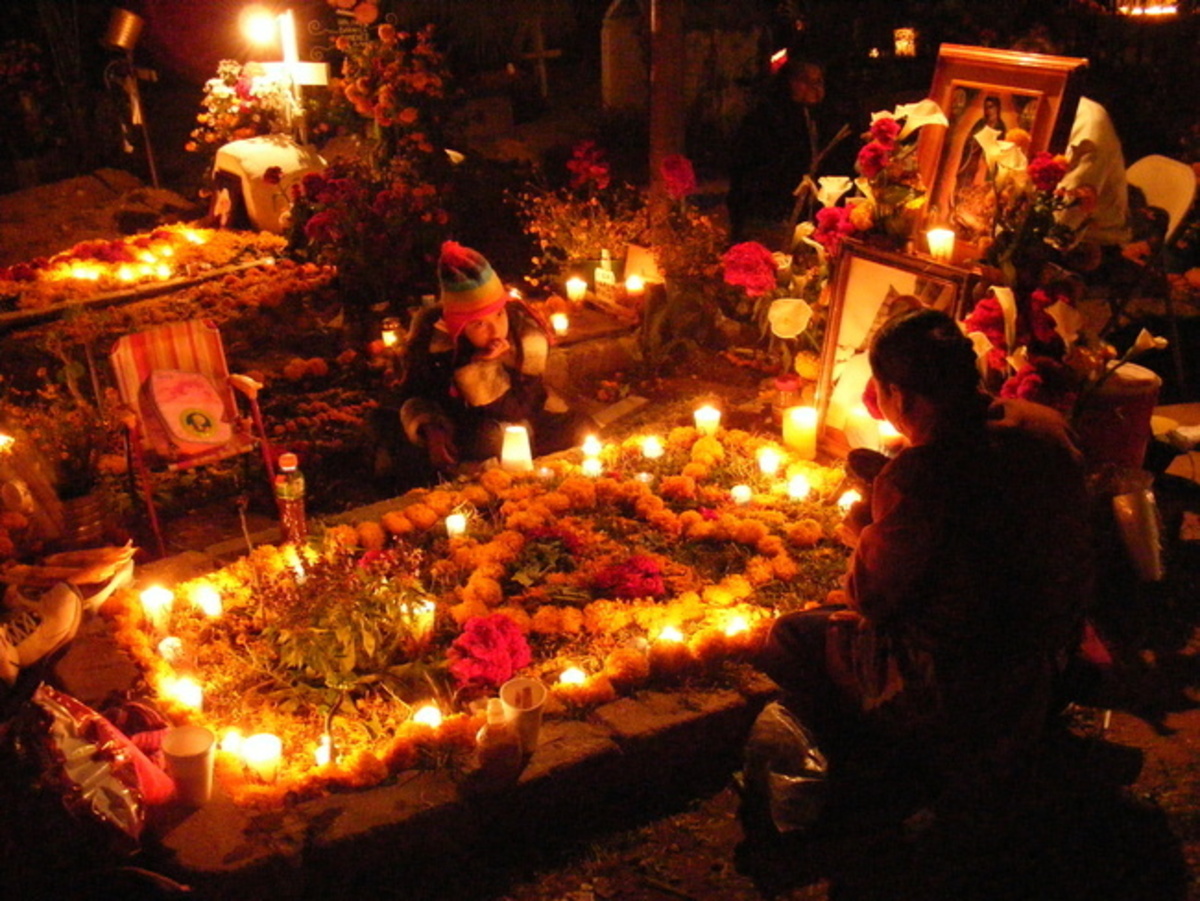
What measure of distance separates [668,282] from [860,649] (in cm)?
423

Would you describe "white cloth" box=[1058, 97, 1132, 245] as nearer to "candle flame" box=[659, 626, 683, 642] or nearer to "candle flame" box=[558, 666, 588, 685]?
"candle flame" box=[659, 626, 683, 642]

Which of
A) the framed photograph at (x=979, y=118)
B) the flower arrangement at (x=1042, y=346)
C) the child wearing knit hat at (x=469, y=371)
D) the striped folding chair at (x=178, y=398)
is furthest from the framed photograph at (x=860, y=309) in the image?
the striped folding chair at (x=178, y=398)

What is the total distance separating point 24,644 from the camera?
11.7 feet

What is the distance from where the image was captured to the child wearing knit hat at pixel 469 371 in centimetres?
546

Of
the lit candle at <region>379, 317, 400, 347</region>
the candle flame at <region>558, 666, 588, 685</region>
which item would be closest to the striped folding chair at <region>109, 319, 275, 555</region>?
the lit candle at <region>379, 317, 400, 347</region>

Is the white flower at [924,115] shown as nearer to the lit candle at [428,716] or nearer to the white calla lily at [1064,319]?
the white calla lily at [1064,319]

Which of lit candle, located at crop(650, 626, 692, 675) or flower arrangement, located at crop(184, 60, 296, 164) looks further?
flower arrangement, located at crop(184, 60, 296, 164)

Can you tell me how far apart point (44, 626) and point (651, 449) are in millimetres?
3146

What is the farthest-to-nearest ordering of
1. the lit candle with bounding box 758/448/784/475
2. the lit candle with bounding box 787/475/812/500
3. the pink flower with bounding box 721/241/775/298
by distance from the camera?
the pink flower with bounding box 721/241/775/298
the lit candle with bounding box 758/448/784/475
the lit candle with bounding box 787/475/812/500

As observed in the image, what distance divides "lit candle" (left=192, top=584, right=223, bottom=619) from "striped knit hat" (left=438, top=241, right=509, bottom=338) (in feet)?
5.98

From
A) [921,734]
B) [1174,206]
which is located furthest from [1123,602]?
[1174,206]

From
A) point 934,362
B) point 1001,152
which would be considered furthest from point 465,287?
point 934,362

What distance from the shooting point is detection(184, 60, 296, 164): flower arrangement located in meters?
10.9

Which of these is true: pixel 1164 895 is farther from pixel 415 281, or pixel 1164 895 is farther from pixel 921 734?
pixel 415 281
